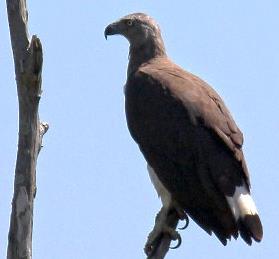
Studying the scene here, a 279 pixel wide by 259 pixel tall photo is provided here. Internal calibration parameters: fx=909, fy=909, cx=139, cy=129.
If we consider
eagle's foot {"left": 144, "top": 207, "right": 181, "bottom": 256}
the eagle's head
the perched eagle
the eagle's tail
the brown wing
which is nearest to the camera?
the eagle's tail

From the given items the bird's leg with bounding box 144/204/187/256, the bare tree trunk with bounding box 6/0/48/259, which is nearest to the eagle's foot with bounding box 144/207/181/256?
the bird's leg with bounding box 144/204/187/256

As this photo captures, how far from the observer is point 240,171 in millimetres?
7664

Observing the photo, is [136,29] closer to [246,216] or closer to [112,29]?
[112,29]

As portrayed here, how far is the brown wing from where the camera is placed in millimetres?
7849

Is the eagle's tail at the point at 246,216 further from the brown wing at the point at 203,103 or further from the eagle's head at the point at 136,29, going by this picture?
the eagle's head at the point at 136,29

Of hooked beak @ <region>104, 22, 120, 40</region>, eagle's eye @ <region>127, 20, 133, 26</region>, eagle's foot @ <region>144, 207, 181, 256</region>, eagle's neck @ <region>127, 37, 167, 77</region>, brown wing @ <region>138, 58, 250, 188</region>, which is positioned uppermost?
eagle's eye @ <region>127, 20, 133, 26</region>

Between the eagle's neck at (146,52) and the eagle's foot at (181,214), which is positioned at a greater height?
the eagle's neck at (146,52)

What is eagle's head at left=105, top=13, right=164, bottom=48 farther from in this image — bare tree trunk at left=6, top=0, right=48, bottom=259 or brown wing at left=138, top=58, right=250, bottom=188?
bare tree trunk at left=6, top=0, right=48, bottom=259

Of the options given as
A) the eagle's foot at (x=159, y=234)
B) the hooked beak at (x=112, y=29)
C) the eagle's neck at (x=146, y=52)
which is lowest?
the eagle's foot at (x=159, y=234)

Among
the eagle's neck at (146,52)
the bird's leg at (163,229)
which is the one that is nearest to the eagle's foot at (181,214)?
the bird's leg at (163,229)

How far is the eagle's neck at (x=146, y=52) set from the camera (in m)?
9.54

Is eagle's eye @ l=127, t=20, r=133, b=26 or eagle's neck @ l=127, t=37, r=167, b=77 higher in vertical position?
eagle's eye @ l=127, t=20, r=133, b=26

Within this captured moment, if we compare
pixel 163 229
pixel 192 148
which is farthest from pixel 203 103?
pixel 163 229

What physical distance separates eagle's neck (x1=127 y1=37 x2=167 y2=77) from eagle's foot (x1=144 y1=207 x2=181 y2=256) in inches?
84.5
